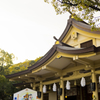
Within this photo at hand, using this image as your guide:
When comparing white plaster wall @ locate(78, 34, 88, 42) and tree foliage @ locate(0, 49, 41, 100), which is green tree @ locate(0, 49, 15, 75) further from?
white plaster wall @ locate(78, 34, 88, 42)

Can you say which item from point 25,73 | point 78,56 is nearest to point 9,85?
point 25,73

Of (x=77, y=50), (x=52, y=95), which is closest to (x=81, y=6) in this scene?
(x=77, y=50)

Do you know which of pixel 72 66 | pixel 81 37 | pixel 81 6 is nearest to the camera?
pixel 81 6

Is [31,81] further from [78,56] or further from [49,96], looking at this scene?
[78,56]

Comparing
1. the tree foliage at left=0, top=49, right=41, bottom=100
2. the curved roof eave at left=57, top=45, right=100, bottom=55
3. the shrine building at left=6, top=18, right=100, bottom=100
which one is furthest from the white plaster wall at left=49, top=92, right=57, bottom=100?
the curved roof eave at left=57, top=45, right=100, bottom=55

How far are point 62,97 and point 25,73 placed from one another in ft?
12.1

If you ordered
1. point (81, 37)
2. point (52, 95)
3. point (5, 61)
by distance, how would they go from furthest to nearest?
point (5, 61), point (52, 95), point (81, 37)

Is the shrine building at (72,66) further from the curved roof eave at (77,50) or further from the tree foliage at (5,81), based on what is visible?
the tree foliage at (5,81)

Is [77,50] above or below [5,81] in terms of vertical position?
above

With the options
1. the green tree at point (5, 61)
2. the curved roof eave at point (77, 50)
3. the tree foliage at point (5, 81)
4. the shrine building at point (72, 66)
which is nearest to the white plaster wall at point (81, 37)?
the shrine building at point (72, 66)

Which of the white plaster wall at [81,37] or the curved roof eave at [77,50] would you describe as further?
the white plaster wall at [81,37]

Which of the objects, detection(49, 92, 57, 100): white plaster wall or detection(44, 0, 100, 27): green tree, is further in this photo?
detection(49, 92, 57, 100): white plaster wall

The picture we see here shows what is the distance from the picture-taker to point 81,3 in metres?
6.34

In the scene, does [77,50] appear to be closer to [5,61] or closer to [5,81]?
[5,81]
